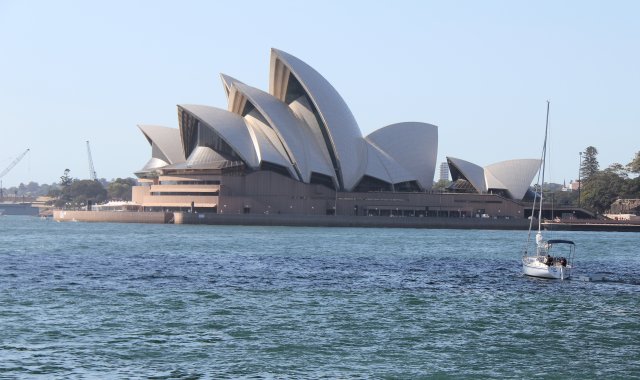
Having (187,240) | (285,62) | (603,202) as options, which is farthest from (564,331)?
(603,202)

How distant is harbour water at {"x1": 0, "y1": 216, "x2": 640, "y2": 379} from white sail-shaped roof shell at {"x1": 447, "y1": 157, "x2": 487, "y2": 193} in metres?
76.3

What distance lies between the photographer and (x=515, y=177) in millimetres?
128250

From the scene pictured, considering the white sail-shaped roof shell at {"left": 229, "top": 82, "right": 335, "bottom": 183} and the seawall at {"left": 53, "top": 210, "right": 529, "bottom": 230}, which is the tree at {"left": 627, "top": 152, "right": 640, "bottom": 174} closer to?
the seawall at {"left": 53, "top": 210, "right": 529, "bottom": 230}

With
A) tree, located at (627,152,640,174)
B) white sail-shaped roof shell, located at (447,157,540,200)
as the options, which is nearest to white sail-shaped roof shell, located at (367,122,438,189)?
white sail-shaped roof shell, located at (447,157,540,200)

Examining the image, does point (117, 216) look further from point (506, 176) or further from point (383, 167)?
point (506, 176)

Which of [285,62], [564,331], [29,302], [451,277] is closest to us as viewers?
[564,331]

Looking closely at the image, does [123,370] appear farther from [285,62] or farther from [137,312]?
[285,62]

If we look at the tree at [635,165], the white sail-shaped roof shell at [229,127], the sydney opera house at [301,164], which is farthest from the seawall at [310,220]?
the tree at [635,165]

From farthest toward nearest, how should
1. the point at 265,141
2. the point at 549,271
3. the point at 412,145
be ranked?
the point at 412,145 → the point at 265,141 → the point at 549,271

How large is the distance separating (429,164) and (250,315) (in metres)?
97.7

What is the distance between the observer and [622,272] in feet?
161

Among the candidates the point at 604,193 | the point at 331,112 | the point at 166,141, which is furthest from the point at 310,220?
the point at 604,193

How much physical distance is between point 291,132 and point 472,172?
98.3 feet

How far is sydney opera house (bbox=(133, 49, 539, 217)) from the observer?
11012 cm
